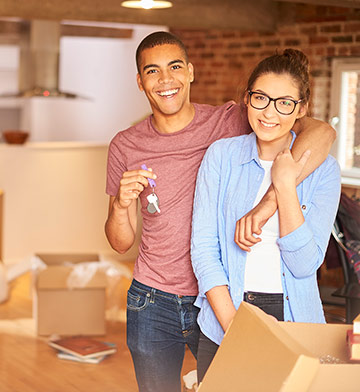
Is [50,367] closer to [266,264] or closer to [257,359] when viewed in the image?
[266,264]

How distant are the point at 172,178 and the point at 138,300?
1.23ft

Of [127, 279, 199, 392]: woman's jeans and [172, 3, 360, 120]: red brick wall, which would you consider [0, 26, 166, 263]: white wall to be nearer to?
[172, 3, 360, 120]: red brick wall

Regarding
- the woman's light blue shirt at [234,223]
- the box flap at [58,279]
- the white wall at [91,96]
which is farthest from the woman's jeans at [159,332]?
the white wall at [91,96]

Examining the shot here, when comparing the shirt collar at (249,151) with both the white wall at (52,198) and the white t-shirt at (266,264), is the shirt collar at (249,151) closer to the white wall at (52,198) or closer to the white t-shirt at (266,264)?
the white t-shirt at (266,264)

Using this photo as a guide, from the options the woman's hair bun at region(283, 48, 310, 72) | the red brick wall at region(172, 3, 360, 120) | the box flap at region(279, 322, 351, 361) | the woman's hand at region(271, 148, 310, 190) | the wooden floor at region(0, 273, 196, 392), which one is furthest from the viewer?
the red brick wall at region(172, 3, 360, 120)

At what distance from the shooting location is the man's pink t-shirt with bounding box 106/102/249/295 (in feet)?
6.53

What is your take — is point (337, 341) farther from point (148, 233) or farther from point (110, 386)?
point (110, 386)

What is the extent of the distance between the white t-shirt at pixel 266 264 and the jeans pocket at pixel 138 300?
0.40 m

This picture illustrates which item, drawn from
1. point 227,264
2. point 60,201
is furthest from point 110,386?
point 60,201

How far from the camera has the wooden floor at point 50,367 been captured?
3.71 metres

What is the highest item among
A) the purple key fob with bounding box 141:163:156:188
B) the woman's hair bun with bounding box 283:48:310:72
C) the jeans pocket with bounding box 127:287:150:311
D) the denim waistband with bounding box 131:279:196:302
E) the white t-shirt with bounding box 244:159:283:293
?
the woman's hair bun with bounding box 283:48:310:72

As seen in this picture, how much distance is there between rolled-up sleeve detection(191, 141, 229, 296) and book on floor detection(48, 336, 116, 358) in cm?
251

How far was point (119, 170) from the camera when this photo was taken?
2.13m

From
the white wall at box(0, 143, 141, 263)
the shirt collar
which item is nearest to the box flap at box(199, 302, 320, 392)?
the shirt collar
